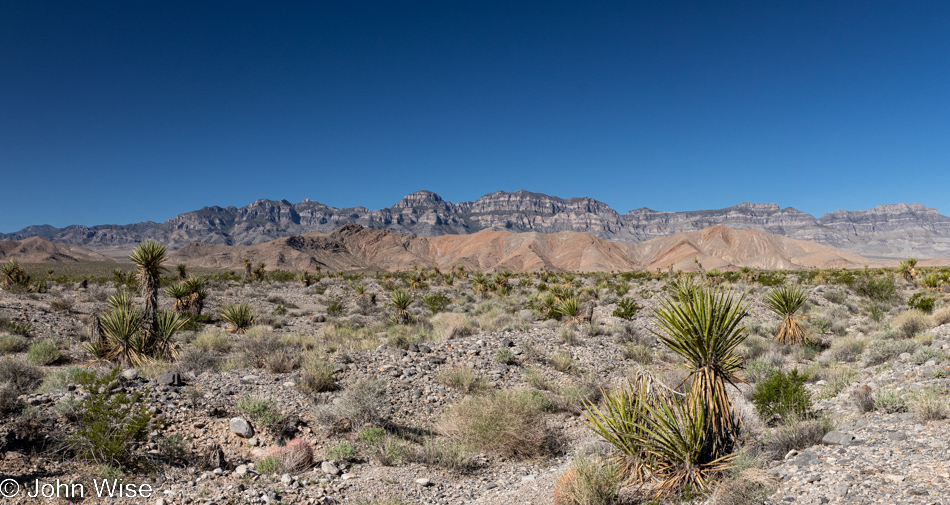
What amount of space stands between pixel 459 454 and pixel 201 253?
14945 cm

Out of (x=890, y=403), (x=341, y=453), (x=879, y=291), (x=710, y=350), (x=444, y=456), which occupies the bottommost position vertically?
(x=444, y=456)

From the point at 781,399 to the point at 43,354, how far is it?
51.8 feet

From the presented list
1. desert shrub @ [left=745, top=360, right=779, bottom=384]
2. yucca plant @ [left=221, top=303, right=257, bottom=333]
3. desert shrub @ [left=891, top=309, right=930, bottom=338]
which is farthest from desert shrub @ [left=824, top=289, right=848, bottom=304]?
yucca plant @ [left=221, top=303, right=257, bottom=333]

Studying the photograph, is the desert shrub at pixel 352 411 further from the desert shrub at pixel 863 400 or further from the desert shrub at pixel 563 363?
the desert shrub at pixel 863 400

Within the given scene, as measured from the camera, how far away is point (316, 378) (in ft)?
26.6

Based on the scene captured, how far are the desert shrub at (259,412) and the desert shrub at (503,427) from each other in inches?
99.8

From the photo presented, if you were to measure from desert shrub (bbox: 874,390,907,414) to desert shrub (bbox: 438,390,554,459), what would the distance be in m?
4.39

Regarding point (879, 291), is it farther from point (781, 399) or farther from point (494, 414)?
point (494, 414)

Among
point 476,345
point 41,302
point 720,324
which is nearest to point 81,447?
point 720,324

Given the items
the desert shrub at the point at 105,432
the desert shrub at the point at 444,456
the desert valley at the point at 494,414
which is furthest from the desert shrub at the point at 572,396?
the desert shrub at the point at 105,432

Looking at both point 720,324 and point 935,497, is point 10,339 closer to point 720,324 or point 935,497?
point 720,324

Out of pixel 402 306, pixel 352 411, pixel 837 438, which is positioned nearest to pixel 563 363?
pixel 352 411

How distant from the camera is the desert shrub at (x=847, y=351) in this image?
10625 mm

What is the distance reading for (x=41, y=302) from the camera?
20.1 metres
